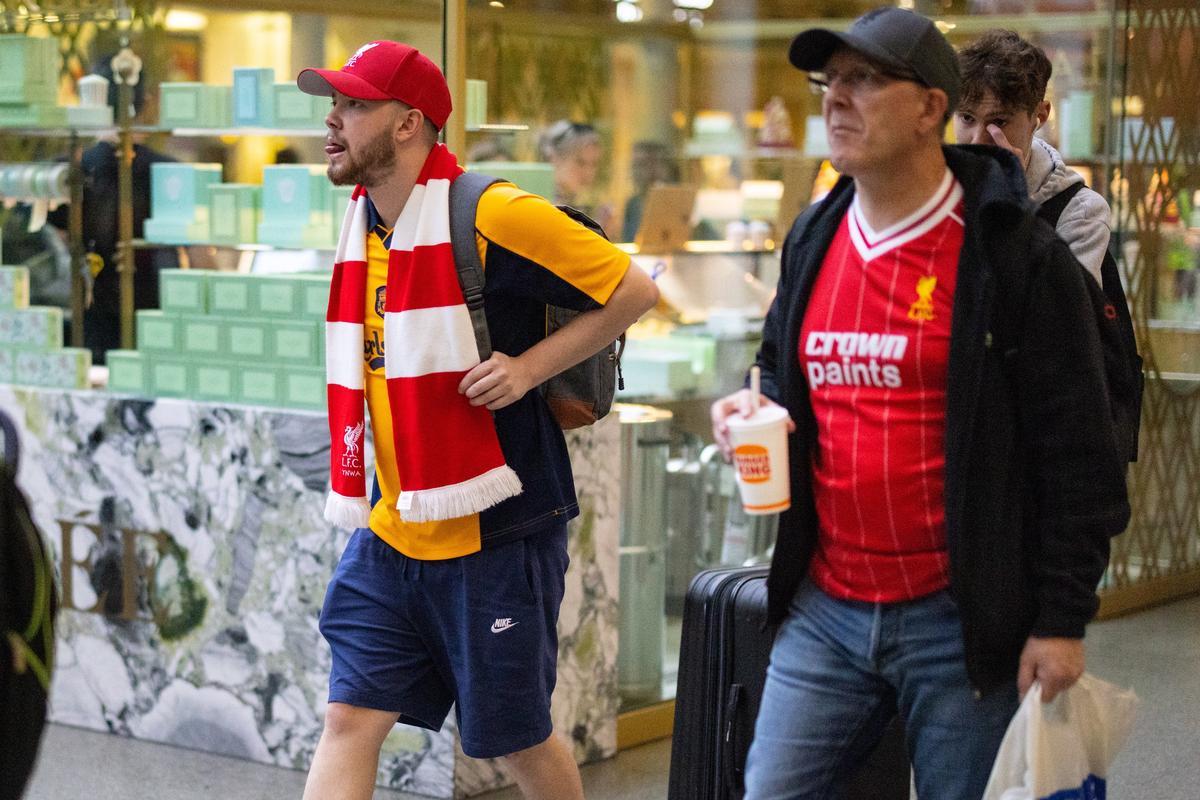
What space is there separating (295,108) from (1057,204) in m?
2.20

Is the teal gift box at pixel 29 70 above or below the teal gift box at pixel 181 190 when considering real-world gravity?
above

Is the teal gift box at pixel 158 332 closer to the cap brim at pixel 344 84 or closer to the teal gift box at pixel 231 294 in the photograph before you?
the teal gift box at pixel 231 294

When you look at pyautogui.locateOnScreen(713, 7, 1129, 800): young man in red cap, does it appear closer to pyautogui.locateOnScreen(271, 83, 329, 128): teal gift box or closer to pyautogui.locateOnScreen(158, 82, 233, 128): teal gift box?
pyautogui.locateOnScreen(271, 83, 329, 128): teal gift box

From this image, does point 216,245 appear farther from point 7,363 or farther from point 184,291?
point 7,363

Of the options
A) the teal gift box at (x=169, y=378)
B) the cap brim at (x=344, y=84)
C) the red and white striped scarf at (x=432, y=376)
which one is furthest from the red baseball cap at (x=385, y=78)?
the teal gift box at (x=169, y=378)

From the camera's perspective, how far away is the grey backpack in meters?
3.05

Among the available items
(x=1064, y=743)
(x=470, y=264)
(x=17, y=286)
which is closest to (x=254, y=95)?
(x=17, y=286)

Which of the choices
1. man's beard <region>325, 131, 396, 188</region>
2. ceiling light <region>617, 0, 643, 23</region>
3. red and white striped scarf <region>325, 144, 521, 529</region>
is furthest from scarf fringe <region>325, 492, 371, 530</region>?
ceiling light <region>617, 0, 643, 23</region>

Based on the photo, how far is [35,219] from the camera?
5125 millimetres

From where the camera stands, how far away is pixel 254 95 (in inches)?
184

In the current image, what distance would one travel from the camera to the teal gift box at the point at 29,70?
5.08 m

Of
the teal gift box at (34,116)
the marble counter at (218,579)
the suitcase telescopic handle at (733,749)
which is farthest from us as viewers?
the teal gift box at (34,116)

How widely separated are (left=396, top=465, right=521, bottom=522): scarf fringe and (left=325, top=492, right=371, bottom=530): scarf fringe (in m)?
0.17

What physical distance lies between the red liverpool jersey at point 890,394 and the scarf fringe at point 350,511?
42.6 inches
